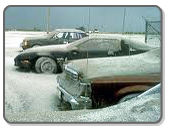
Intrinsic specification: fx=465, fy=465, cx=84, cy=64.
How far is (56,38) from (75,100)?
59cm

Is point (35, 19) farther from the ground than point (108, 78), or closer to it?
farther from the ground

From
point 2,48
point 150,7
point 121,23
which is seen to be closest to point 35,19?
point 2,48

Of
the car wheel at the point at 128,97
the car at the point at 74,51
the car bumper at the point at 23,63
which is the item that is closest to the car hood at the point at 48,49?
the car at the point at 74,51

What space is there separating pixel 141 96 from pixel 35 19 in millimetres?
1188

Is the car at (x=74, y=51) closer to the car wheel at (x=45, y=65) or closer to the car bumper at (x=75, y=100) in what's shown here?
the car wheel at (x=45, y=65)

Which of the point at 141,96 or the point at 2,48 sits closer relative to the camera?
the point at 2,48

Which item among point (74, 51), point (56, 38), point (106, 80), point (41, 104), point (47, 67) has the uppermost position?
point (56, 38)

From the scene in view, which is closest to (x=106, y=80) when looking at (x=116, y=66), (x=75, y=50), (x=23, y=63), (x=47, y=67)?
(x=116, y=66)

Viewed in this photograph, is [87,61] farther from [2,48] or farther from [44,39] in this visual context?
[2,48]

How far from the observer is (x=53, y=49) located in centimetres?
426

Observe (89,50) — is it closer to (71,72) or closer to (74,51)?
(74,51)

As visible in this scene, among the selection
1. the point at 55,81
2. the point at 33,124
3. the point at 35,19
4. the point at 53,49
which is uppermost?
the point at 35,19

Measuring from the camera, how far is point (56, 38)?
4.20 metres

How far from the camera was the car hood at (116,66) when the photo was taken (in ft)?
13.8
